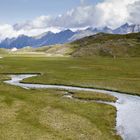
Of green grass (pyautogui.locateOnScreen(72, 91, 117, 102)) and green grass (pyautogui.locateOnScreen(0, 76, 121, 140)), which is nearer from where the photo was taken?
green grass (pyautogui.locateOnScreen(0, 76, 121, 140))

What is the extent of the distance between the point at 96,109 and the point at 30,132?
57.1ft

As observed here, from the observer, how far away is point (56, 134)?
132ft

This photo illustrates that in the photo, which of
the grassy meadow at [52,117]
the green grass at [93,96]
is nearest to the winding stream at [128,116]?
the grassy meadow at [52,117]

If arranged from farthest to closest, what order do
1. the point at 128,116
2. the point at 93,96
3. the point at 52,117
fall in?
the point at 93,96
the point at 128,116
the point at 52,117

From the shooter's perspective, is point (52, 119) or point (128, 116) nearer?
point (52, 119)

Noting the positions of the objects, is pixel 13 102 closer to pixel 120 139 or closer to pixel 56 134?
pixel 56 134

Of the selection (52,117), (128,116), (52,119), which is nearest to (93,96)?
(128,116)

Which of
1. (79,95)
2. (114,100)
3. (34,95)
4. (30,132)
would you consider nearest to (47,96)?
(34,95)

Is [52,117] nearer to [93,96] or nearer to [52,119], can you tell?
[52,119]

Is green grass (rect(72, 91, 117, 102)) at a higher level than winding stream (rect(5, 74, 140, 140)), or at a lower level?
higher

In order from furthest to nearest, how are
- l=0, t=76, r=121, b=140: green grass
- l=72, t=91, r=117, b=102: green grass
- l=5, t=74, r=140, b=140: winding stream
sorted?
l=72, t=91, r=117, b=102: green grass, l=5, t=74, r=140, b=140: winding stream, l=0, t=76, r=121, b=140: green grass

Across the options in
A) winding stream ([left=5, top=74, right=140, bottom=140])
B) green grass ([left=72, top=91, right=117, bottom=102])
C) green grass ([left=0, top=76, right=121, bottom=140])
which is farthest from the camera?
green grass ([left=72, top=91, right=117, bottom=102])

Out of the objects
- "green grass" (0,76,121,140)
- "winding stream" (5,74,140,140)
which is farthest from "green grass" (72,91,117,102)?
"green grass" (0,76,121,140)

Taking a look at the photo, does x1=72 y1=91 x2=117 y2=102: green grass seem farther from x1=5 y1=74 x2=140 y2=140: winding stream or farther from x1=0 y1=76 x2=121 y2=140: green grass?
x1=0 y1=76 x2=121 y2=140: green grass
